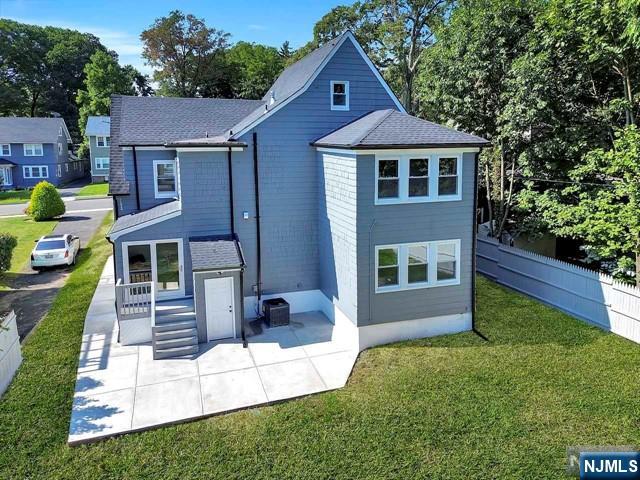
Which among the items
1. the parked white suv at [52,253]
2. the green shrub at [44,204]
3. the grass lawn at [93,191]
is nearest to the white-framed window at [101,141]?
the grass lawn at [93,191]

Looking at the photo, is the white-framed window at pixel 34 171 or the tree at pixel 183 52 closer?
the white-framed window at pixel 34 171

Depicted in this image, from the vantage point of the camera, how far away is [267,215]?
604 inches

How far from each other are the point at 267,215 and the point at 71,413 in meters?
8.08

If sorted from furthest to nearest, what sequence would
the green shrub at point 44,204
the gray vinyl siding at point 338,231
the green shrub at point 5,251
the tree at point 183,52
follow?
the tree at point 183,52 < the green shrub at point 44,204 < the green shrub at point 5,251 < the gray vinyl siding at point 338,231

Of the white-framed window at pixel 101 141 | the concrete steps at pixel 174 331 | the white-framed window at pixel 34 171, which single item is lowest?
the concrete steps at pixel 174 331

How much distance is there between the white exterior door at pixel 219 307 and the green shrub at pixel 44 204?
23.9 m

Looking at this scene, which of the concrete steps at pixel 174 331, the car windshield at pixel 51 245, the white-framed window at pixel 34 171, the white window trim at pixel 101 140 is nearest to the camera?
the concrete steps at pixel 174 331

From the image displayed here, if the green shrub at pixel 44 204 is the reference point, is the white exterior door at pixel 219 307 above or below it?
below

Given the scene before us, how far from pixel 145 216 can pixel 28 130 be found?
146ft

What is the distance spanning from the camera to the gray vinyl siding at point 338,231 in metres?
12.9

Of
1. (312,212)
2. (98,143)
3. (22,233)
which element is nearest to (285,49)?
(98,143)

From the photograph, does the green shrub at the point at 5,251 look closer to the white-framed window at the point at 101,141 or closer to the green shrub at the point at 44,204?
the green shrub at the point at 44,204

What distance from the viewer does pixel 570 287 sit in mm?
15367

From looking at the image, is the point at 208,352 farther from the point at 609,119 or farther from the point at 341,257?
the point at 609,119
